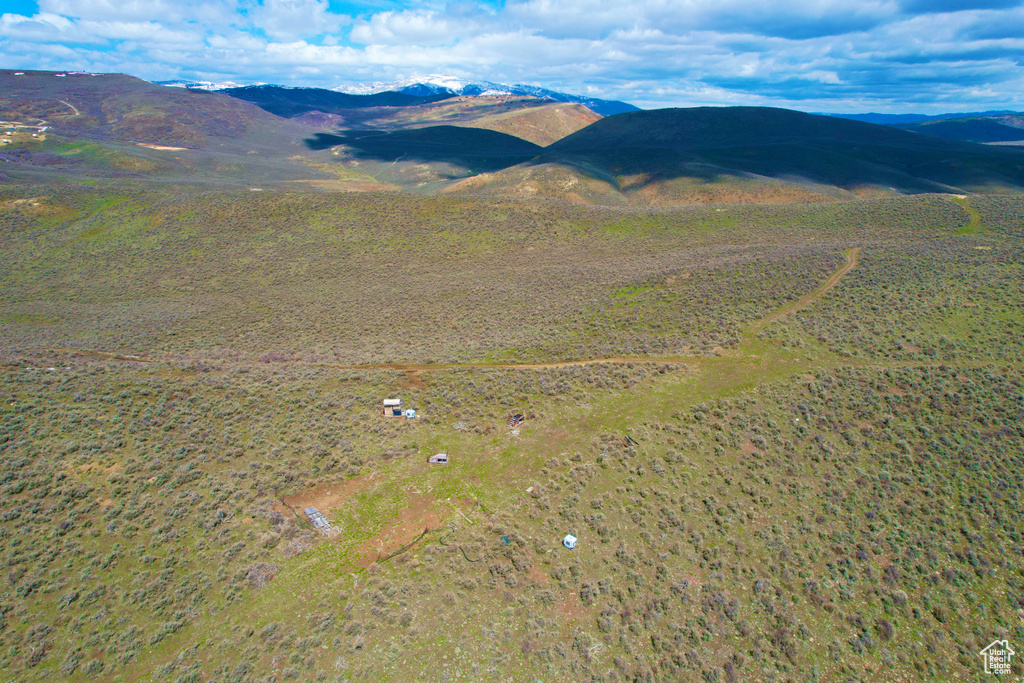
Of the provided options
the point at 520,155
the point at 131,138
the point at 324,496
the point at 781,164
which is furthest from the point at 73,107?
the point at 781,164

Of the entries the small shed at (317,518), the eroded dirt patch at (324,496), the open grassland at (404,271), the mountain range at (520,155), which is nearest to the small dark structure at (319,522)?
the small shed at (317,518)

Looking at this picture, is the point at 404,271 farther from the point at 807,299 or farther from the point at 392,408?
the point at 807,299

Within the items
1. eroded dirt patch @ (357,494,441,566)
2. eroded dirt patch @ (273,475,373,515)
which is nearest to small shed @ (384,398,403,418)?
eroded dirt patch @ (273,475,373,515)

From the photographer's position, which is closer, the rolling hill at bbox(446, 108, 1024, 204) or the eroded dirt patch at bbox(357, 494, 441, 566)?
the eroded dirt patch at bbox(357, 494, 441, 566)

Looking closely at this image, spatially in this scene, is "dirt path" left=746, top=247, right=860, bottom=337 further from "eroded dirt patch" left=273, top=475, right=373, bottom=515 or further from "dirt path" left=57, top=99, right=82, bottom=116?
"dirt path" left=57, top=99, right=82, bottom=116

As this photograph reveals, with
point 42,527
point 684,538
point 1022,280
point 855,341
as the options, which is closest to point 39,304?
point 42,527

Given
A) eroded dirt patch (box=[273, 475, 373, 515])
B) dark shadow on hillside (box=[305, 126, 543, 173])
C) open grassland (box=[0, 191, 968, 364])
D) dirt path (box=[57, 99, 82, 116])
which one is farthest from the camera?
dirt path (box=[57, 99, 82, 116])

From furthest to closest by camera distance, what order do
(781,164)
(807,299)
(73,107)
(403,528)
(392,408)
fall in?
(73,107)
(781,164)
(807,299)
(392,408)
(403,528)
